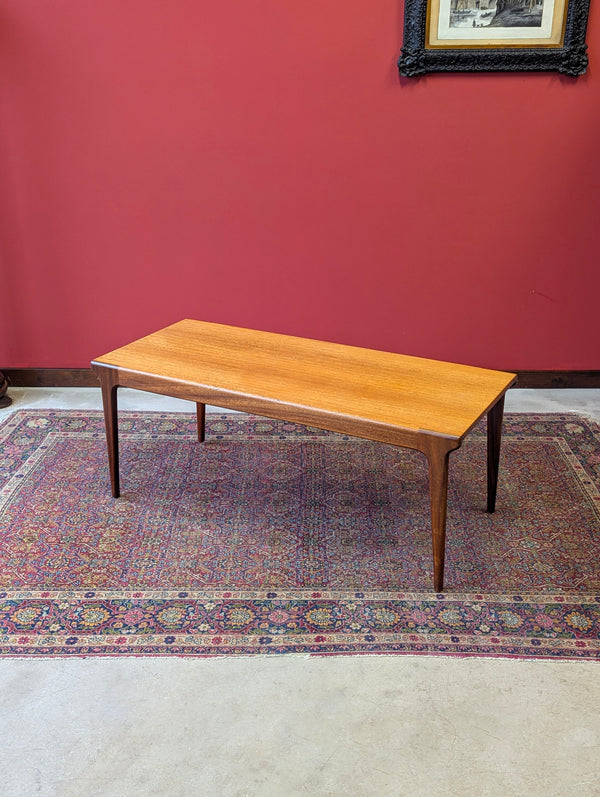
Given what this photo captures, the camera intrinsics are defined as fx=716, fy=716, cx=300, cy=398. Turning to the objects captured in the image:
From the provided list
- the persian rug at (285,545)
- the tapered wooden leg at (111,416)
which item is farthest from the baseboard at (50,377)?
the tapered wooden leg at (111,416)

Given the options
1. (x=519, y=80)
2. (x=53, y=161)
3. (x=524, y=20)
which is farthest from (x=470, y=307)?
(x=53, y=161)

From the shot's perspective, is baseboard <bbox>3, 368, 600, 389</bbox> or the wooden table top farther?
baseboard <bbox>3, 368, 600, 389</bbox>

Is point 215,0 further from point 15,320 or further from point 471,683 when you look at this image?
point 471,683

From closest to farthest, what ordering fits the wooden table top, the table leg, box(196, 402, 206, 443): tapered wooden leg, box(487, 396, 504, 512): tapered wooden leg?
the table leg, the wooden table top, box(487, 396, 504, 512): tapered wooden leg, box(196, 402, 206, 443): tapered wooden leg

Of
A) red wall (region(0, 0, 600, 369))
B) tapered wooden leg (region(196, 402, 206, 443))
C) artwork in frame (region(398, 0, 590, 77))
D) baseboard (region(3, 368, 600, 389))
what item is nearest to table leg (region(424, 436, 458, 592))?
tapered wooden leg (region(196, 402, 206, 443))

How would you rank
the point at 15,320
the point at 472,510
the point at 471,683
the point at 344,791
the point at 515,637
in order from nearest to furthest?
the point at 344,791 → the point at 471,683 → the point at 515,637 → the point at 472,510 → the point at 15,320

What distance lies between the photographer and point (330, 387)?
91.4 inches

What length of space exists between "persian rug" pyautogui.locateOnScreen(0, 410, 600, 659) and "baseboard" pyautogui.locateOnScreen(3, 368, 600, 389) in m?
0.46

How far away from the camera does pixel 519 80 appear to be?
10.8 feet

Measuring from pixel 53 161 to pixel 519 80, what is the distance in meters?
2.25

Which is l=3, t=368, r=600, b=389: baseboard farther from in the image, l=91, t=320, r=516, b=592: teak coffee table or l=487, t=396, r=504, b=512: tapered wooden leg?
l=487, t=396, r=504, b=512: tapered wooden leg

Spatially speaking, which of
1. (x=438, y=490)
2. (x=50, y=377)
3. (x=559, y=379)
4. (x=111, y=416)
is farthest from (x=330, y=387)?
(x=50, y=377)

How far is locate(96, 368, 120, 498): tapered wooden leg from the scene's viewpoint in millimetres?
2533

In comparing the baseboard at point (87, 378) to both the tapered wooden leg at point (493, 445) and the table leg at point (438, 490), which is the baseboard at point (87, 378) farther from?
the table leg at point (438, 490)
